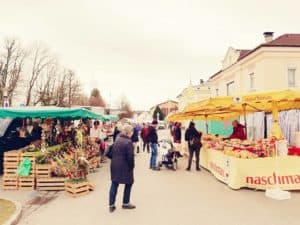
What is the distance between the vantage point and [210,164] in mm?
14727

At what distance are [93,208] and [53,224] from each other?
4.71 feet

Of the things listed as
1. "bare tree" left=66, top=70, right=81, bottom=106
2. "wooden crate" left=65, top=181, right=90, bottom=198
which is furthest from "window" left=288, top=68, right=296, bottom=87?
"bare tree" left=66, top=70, right=81, bottom=106

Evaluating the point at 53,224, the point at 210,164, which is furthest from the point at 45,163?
the point at 210,164

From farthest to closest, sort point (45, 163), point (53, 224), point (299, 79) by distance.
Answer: point (299, 79) < point (45, 163) < point (53, 224)

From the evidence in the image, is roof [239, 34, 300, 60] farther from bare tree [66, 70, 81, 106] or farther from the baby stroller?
bare tree [66, 70, 81, 106]

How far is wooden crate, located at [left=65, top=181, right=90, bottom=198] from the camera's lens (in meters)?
10.3

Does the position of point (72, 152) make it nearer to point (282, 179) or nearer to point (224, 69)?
point (282, 179)

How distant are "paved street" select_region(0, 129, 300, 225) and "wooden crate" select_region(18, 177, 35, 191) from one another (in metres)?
0.55

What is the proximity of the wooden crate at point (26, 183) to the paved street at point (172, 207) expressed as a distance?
1.82 feet

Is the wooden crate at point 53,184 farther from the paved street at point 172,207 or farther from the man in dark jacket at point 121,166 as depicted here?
the man in dark jacket at point 121,166

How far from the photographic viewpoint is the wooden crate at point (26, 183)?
11352 mm

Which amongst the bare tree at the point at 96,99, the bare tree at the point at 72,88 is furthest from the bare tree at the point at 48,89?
the bare tree at the point at 96,99

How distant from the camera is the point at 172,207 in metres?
8.84

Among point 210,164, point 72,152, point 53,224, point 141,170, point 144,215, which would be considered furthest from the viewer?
point 141,170
